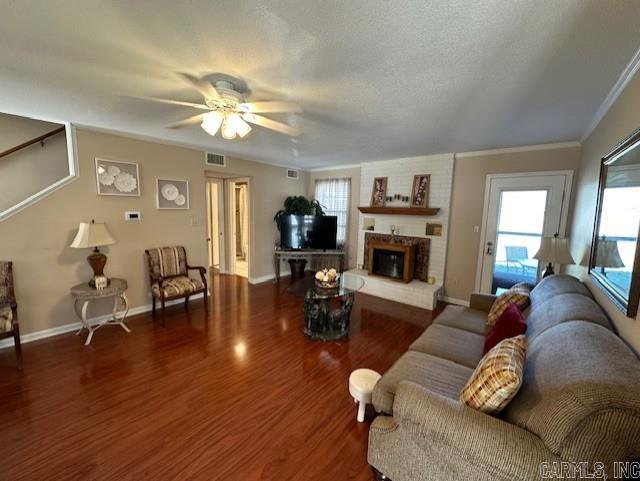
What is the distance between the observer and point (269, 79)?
1864 mm

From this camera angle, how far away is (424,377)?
1.65 metres

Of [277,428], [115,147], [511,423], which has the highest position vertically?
[115,147]

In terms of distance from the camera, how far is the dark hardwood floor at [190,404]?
1574 mm

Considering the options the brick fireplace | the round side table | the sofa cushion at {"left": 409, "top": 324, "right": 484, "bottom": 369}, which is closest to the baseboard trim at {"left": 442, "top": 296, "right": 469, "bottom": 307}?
the brick fireplace

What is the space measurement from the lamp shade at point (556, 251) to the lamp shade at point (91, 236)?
470cm

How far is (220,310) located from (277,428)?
2361mm

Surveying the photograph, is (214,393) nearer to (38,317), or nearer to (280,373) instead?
(280,373)

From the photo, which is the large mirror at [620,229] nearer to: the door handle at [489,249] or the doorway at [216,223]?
the door handle at [489,249]

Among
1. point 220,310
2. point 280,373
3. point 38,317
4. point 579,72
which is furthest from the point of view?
Answer: point 220,310

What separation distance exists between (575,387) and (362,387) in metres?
1.17

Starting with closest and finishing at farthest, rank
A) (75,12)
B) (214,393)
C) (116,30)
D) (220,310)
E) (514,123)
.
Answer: (75,12) < (116,30) < (214,393) < (514,123) < (220,310)

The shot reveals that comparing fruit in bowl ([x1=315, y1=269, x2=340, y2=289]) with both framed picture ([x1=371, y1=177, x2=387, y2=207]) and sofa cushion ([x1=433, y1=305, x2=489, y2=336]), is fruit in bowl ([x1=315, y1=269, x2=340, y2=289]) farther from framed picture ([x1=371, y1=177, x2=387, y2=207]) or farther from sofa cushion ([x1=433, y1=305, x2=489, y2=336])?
framed picture ([x1=371, y1=177, x2=387, y2=207])

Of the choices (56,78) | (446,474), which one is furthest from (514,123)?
(56,78)

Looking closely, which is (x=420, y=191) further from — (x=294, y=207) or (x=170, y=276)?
(x=170, y=276)
